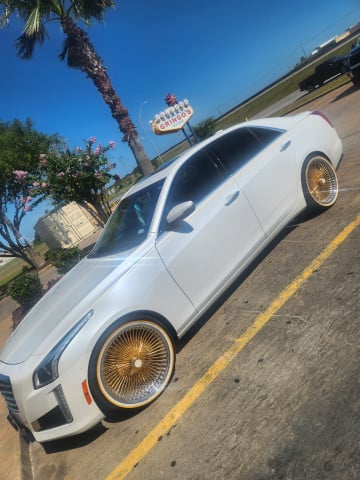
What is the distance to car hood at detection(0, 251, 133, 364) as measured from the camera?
2.88 meters

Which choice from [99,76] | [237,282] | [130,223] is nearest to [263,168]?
[237,282]

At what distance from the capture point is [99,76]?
11867 millimetres

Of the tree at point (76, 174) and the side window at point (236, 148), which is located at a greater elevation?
the tree at point (76, 174)

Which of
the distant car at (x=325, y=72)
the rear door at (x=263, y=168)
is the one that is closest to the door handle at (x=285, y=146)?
the rear door at (x=263, y=168)

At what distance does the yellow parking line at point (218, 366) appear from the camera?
2627 millimetres

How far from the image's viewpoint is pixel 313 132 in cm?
479

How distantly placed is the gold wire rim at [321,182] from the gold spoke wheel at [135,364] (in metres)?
2.85

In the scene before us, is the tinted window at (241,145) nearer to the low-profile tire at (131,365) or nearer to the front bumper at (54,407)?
the low-profile tire at (131,365)

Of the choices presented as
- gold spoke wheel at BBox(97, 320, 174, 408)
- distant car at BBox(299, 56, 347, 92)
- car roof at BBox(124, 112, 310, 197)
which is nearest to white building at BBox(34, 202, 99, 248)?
distant car at BBox(299, 56, 347, 92)

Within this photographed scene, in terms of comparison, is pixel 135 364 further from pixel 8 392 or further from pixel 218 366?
pixel 8 392

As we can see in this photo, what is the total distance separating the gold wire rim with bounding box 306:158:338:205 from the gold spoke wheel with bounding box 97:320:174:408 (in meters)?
2.85

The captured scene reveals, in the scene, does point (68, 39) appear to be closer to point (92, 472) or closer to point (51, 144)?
point (51, 144)

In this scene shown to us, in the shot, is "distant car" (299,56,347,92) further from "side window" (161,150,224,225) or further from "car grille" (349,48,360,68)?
"side window" (161,150,224,225)

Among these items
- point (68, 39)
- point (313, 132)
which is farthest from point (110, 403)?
point (68, 39)
